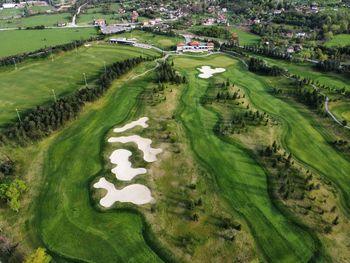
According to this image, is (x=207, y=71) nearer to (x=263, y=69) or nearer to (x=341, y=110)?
(x=263, y=69)

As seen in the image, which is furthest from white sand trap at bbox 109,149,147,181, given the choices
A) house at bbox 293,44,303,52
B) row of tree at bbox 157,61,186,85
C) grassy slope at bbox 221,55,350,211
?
house at bbox 293,44,303,52

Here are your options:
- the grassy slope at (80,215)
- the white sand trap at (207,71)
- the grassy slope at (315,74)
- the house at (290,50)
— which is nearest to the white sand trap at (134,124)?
the grassy slope at (80,215)

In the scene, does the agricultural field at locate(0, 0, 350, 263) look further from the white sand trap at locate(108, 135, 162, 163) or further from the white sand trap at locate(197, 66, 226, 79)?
the white sand trap at locate(197, 66, 226, 79)

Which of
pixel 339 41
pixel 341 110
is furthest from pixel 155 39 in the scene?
pixel 341 110

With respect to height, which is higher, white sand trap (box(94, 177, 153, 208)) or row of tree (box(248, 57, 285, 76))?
row of tree (box(248, 57, 285, 76))

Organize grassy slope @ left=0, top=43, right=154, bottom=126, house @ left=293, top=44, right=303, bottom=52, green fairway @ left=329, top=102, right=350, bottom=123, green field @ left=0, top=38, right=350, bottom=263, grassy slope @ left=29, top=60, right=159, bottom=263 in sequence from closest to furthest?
grassy slope @ left=29, top=60, right=159, bottom=263 < green field @ left=0, top=38, right=350, bottom=263 < green fairway @ left=329, top=102, right=350, bottom=123 < grassy slope @ left=0, top=43, right=154, bottom=126 < house @ left=293, top=44, right=303, bottom=52

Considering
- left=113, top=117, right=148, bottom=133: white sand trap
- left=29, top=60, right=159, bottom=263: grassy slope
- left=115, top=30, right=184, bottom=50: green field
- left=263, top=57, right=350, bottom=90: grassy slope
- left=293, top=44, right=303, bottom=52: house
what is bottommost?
left=29, top=60, right=159, bottom=263: grassy slope
